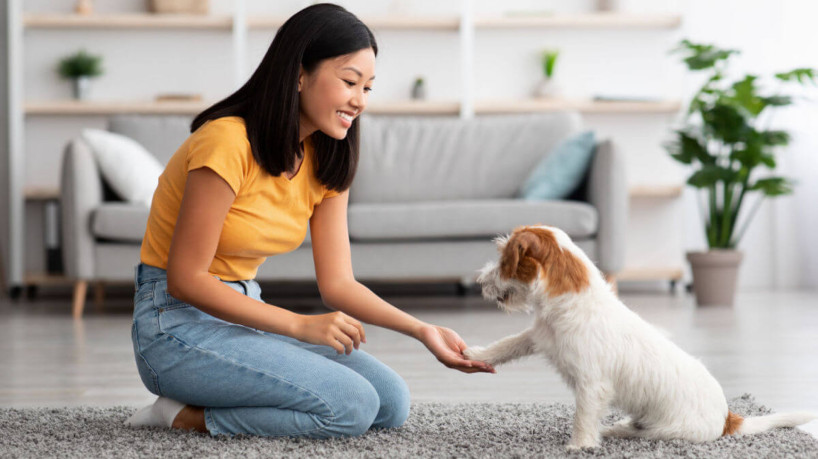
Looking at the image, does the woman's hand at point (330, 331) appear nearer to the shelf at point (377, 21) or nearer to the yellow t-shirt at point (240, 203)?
the yellow t-shirt at point (240, 203)

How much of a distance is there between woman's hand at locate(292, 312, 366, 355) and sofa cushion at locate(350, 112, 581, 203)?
297 centimetres

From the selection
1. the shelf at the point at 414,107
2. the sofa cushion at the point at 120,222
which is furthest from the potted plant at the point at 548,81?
the sofa cushion at the point at 120,222

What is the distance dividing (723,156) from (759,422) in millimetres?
2800

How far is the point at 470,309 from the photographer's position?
13.3 ft

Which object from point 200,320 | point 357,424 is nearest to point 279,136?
point 200,320

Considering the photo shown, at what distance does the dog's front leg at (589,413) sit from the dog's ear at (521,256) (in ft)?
0.69

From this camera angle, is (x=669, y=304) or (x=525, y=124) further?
(x=525, y=124)

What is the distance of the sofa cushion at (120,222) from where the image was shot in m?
3.65

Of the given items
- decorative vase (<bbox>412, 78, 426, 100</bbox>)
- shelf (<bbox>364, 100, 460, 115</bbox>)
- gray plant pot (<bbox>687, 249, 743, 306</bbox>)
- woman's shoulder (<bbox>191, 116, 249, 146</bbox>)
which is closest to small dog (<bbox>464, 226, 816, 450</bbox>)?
woman's shoulder (<bbox>191, 116, 249, 146</bbox>)

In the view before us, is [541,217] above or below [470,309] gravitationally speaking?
above

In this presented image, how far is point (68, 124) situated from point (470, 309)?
9.02 ft

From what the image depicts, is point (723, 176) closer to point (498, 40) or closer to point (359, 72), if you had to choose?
point (498, 40)

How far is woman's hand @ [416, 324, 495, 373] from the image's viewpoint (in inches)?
58.6

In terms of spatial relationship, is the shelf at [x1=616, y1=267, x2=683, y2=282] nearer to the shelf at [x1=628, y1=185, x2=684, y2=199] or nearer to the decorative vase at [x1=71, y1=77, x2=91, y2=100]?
the shelf at [x1=628, y1=185, x2=684, y2=199]
